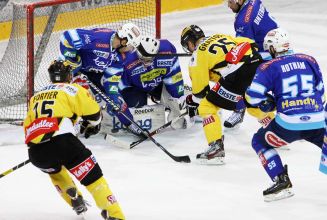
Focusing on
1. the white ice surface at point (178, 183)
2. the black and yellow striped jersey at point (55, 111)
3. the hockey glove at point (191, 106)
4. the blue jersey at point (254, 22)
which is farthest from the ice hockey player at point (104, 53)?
the black and yellow striped jersey at point (55, 111)

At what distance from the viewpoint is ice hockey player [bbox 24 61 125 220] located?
9.49 feet

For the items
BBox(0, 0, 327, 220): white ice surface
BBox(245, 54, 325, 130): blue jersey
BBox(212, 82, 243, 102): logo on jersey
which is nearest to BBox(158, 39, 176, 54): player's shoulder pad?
BBox(0, 0, 327, 220): white ice surface

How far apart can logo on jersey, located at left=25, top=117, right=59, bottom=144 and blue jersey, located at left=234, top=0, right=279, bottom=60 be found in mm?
2606

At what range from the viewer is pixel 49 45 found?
5.71m

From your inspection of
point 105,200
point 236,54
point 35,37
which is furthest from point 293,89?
point 35,37

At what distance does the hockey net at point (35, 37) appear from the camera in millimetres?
5055

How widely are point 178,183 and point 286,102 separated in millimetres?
1030

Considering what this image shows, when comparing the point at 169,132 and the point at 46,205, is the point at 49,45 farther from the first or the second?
the point at 46,205

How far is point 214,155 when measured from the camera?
4.11m

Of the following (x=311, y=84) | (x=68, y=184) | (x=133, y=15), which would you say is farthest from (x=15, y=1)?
(x=311, y=84)

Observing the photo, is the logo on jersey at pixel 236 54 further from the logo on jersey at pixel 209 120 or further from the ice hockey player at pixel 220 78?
the logo on jersey at pixel 209 120

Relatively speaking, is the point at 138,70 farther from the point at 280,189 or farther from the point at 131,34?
the point at 280,189

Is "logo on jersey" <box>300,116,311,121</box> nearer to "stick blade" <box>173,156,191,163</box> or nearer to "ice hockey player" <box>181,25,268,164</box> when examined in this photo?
"ice hockey player" <box>181,25,268,164</box>

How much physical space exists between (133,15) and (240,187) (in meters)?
3.14
